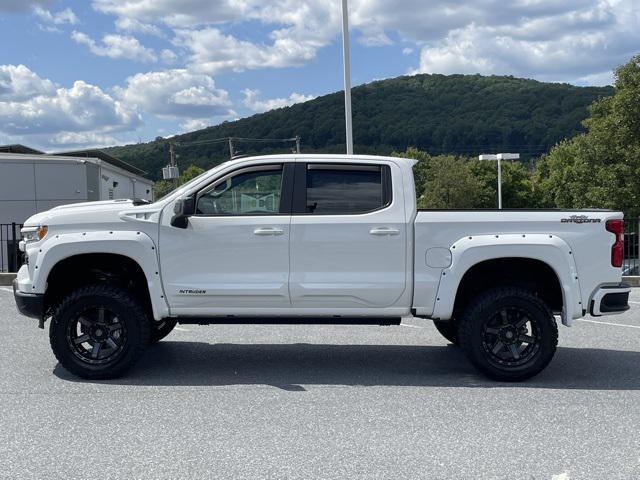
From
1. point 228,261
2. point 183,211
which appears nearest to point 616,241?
point 228,261

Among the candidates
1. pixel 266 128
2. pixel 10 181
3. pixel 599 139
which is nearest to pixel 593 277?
pixel 599 139

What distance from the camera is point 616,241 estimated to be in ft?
20.0

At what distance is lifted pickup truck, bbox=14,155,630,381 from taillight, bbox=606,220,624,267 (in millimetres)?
12

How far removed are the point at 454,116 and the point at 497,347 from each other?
93.0m

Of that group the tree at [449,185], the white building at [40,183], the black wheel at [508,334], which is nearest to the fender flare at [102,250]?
the black wheel at [508,334]

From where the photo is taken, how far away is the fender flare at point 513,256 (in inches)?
236

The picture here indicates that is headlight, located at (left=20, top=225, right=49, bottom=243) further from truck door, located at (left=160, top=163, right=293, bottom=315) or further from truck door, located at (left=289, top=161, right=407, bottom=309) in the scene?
truck door, located at (left=289, top=161, right=407, bottom=309)

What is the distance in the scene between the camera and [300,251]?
609 centimetres

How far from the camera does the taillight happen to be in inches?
239

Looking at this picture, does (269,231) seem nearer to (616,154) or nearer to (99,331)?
(99,331)

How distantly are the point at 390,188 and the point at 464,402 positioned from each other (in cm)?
196

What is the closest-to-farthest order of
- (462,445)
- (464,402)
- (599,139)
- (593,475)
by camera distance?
(593,475)
(462,445)
(464,402)
(599,139)

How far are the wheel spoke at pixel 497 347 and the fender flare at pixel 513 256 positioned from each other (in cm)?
52

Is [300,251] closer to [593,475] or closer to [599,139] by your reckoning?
[593,475]
